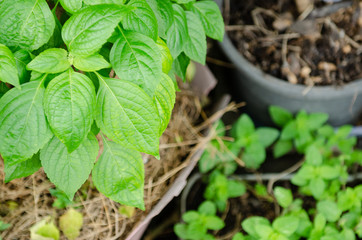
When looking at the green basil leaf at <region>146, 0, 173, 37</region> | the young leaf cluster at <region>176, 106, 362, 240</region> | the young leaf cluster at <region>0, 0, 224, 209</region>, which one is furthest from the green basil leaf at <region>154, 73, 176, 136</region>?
the young leaf cluster at <region>176, 106, 362, 240</region>

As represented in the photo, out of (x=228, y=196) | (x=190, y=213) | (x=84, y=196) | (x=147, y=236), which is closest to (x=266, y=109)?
(x=228, y=196)

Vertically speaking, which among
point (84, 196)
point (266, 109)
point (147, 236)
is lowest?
point (147, 236)

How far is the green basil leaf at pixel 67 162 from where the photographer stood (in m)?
0.90

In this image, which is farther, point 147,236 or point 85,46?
point 147,236

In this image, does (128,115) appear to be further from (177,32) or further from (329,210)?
(329,210)

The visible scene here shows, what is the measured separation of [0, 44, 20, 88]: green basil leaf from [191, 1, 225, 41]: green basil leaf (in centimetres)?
47

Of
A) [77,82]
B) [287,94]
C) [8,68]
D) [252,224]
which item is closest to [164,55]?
[77,82]

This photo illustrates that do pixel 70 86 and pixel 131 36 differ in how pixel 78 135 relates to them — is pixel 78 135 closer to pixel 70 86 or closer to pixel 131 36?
pixel 70 86

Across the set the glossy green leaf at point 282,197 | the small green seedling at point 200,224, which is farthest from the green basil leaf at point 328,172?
the small green seedling at point 200,224

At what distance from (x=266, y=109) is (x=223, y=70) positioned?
25cm

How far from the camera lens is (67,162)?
0.90 meters

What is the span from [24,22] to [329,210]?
987 millimetres

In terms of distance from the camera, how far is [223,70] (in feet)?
5.99

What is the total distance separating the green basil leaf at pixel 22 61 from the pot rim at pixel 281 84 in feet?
2.79
